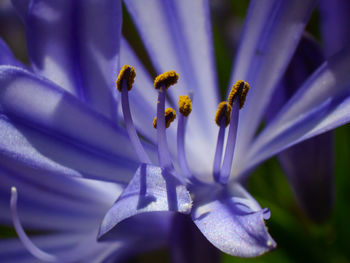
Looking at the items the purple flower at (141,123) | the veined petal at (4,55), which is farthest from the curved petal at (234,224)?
the veined petal at (4,55)

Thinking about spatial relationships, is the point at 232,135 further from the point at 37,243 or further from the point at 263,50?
the point at 37,243

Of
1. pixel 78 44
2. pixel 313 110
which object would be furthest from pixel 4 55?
pixel 313 110

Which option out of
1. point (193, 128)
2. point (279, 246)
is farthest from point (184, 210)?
point (279, 246)

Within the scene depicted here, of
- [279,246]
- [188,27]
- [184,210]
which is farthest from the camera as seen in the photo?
[279,246]

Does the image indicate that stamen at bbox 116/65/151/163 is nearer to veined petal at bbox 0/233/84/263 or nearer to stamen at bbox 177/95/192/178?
stamen at bbox 177/95/192/178

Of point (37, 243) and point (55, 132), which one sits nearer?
point (55, 132)

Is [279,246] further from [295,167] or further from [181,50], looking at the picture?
[181,50]
